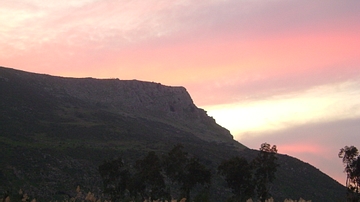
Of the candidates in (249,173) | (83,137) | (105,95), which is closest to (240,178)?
(249,173)

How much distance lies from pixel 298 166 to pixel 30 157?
69768 mm

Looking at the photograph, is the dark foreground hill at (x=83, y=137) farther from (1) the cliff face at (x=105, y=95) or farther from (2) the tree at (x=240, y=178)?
(2) the tree at (x=240, y=178)

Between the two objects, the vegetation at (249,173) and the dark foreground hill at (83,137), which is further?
the dark foreground hill at (83,137)

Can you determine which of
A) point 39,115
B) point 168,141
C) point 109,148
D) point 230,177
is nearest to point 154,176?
point 230,177

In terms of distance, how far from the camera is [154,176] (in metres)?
61.3

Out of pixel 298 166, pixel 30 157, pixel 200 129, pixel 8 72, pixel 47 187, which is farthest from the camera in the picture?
pixel 200 129

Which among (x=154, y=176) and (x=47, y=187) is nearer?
(x=154, y=176)

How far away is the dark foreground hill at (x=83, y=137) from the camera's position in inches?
3451

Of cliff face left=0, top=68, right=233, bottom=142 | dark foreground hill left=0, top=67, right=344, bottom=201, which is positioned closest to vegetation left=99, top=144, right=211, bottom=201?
dark foreground hill left=0, top=67, right=344, bottom=201

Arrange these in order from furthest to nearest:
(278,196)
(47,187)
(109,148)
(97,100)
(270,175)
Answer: (97,100), (109,148), (278,196), (47,187), (270,175)

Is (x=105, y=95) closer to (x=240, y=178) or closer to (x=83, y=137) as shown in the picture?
(x=83, y=137)

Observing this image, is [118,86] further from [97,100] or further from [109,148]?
[109,148]

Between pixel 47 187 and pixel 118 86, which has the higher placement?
pixel 118 86

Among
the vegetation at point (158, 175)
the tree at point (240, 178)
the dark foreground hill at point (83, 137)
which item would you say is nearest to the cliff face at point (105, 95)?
the dark foreground hill at point (83, 137)
